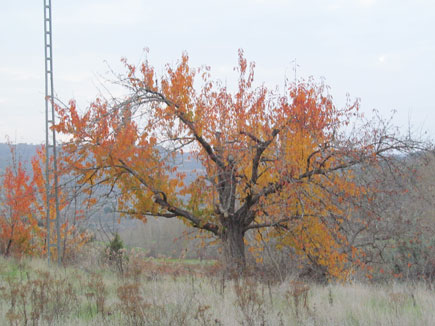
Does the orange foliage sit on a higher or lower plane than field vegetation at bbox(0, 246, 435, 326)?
higher

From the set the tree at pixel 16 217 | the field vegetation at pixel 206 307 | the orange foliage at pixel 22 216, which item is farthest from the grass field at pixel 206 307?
the tree at pixel 16 217

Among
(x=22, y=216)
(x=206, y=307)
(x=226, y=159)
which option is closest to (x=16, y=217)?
(x=22, y=216)

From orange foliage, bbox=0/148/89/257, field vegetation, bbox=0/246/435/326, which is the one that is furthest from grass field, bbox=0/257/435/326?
orange foliage, bbox=0/148/89/257

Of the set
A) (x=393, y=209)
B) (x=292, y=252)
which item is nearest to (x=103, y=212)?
(x=292, y=252)

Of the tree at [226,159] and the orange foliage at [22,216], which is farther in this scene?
the orange foliage at [22,216]

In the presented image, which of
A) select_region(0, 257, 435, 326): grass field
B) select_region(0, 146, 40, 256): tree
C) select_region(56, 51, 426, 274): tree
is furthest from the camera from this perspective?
select_region(0, 146, 40, 256): tree

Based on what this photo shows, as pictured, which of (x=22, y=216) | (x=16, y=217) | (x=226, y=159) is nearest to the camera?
(x=226, y=159)

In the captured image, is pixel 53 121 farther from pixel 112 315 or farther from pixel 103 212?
pixel 112 315

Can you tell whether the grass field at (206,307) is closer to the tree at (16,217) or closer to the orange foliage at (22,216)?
the orange foliage at (22,216)

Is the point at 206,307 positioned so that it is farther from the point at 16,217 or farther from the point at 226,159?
the point at 16,217

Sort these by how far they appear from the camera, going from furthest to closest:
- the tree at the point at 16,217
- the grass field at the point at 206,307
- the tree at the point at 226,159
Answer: the tree at the point at 16,217
the tree at the point at 226,159
the grass field at the point at 206,307

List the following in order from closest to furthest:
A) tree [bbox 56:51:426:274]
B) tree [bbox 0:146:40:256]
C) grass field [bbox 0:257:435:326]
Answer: grass field [bbox 0:257:435:326] < tree [bbox 56:51:426:274] < tree [bbox 0:146:40:256]

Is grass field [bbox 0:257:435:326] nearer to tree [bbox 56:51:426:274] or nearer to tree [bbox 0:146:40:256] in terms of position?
tree [bbox 56:51:426:274]

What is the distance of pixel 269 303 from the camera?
6637 millimetres
